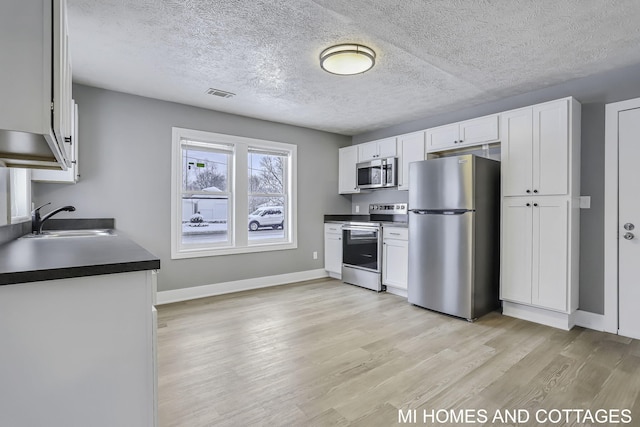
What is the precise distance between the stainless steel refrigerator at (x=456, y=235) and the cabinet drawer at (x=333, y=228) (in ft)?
4.80

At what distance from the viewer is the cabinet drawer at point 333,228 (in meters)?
5.03

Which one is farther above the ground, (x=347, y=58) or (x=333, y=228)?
(x=347, y=58)

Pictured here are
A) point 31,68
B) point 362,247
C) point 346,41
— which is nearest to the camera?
point 31,68

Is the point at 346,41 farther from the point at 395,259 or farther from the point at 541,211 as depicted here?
the point at 395,259

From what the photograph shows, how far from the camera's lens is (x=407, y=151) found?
14.5ft

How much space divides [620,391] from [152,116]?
4.76m

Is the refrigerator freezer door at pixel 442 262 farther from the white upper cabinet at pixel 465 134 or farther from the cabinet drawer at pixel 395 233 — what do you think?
the white upper cabinet at pixel 465 134

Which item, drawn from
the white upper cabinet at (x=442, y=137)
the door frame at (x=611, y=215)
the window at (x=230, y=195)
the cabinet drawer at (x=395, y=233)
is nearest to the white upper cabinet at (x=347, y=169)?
the window at (x=230, y=195)

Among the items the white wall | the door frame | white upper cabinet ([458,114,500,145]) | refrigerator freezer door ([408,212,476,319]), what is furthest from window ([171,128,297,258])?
the door frame

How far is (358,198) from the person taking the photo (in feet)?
18.3

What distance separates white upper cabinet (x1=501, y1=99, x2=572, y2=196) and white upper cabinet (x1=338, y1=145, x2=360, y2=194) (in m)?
2.26

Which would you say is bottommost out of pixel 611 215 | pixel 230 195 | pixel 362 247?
pixel 362 247

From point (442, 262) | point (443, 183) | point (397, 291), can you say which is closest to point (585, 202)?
point (443, 183)

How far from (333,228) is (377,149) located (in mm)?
1402
